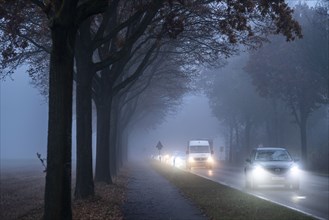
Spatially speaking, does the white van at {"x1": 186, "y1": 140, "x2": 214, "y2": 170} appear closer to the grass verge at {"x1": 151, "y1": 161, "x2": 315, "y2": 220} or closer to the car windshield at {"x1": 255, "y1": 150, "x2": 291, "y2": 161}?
the car windshield at {"x1": 255, "y1": 150, "x2": 291, "y2": 161}

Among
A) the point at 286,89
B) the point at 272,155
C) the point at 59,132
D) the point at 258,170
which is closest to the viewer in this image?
the point at 59,132

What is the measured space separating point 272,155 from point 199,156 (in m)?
26.5

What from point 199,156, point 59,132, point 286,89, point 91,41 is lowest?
point 199,156

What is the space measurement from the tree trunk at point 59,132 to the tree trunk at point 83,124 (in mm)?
6595

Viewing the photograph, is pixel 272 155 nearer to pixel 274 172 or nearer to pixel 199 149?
pixel 274 172

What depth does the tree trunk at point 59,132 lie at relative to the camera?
34.3 ft

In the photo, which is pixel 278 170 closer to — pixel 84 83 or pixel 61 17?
pixel 84 83

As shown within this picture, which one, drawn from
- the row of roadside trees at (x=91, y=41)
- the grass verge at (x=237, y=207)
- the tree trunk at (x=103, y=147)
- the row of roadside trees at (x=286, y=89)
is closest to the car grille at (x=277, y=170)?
the grass verge at (x=237, y=207)

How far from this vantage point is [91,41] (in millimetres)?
17547

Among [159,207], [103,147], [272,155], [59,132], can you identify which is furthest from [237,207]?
[272,155]

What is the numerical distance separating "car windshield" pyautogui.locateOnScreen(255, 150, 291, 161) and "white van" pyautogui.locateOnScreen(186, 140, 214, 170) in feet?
84.7

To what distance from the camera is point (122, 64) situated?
22875mm

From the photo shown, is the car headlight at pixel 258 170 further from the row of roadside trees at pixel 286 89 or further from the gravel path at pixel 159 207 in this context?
the row of roadside trees at pixel 286 89

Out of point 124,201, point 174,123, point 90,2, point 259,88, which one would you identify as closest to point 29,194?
point 124,201
